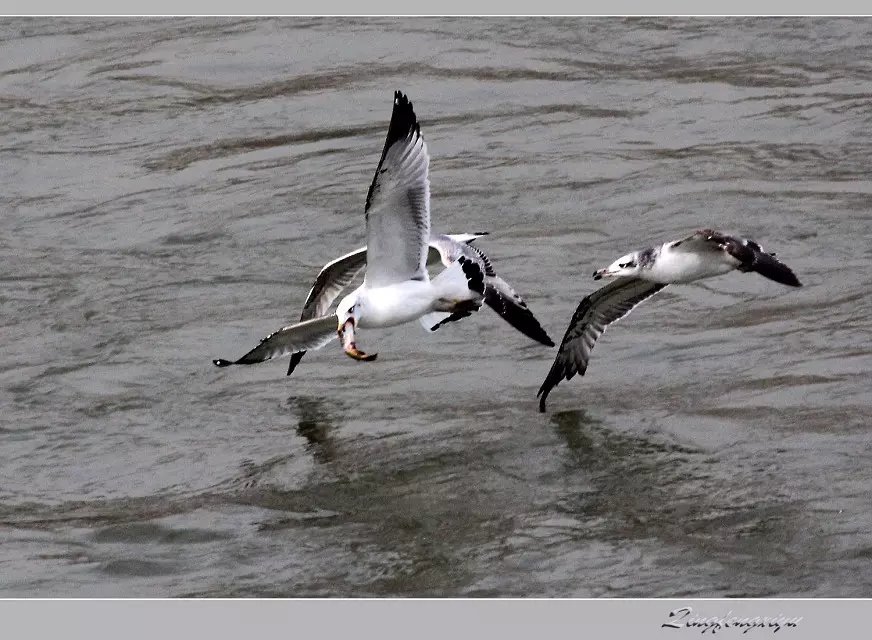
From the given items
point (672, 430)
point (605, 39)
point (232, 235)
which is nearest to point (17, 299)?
point (232, 235)

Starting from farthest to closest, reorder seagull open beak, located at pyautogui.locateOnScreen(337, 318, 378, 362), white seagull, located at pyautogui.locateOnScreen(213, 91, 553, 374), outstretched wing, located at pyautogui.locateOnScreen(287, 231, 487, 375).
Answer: outstretched wing, located at pyautogui.locateOnScreen(287, 231, 487, 375)
seagull open beak, located at pyautogui.locateOnScreen(337, 318, 378, 362)
white seagull, located at pyautogui.locateOnScreen(213, 91, 553, 374)

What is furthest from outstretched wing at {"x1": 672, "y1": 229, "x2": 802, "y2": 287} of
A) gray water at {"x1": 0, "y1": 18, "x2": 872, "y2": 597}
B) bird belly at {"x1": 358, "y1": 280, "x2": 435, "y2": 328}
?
bird belly at {"x1": 358, "y1": 280, "x2": 435, "y2": 328}

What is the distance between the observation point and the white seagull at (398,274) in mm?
8031

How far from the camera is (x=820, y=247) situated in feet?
36.2

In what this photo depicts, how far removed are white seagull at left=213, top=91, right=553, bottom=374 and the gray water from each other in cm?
47

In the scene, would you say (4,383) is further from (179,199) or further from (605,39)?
(605,39)

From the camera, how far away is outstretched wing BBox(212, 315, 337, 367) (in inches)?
352

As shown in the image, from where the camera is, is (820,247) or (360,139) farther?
(360,139)

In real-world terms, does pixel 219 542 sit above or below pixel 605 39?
below

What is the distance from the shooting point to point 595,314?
9.56 metres

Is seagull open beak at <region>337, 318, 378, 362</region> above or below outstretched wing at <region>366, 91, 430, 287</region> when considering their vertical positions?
below

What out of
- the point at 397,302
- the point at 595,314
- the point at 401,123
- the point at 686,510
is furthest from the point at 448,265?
the point at 686,510

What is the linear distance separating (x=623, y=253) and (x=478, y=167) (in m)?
2.06

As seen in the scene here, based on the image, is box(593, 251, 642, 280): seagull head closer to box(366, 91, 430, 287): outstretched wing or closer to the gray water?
the gray water
